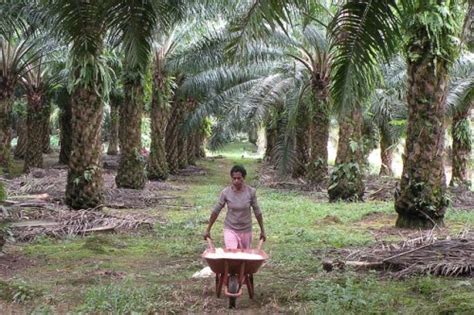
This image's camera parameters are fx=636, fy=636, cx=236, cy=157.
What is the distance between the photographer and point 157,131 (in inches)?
843

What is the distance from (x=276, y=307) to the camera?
628 centimetres

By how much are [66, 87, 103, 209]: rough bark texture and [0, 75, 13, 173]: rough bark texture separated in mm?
7457

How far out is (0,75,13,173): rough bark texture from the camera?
1920cm

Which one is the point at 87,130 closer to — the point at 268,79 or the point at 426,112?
the point at 426,112

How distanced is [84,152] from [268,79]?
11.6 m

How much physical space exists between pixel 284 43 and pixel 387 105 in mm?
9816

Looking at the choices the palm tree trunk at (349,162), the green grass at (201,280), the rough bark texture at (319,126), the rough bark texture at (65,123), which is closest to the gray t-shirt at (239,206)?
the green grass at (201,280)

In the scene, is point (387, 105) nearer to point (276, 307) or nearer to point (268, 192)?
point (268, 192)

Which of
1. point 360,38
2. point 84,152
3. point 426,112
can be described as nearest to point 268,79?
point 84,152

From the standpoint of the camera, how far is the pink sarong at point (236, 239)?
6.67m

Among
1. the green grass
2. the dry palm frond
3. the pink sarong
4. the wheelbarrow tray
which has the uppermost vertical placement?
the pink sarong

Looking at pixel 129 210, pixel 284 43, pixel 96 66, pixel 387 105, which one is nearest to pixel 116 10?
pixel 96 66

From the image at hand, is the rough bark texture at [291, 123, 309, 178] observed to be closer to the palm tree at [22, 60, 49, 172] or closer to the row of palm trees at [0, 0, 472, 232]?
the row of palm trees at [0, 0, 472, 232]

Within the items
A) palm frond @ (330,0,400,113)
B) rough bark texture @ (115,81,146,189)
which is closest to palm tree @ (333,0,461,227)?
palm frond @ (330,0,400,113)
